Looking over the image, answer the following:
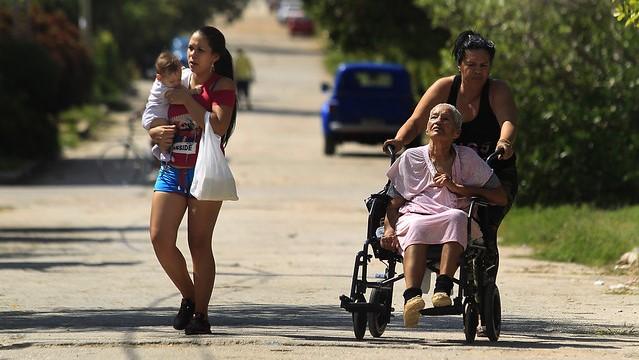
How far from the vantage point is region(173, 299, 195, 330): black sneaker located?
10.1 m

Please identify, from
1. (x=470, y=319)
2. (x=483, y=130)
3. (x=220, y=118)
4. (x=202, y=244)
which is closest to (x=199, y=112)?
(x=220, y=118)

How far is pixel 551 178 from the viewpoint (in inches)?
792

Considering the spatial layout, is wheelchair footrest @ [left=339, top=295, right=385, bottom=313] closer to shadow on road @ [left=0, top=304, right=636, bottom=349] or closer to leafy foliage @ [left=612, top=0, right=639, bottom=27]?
shadow on road @ [left=0, top=304, right=636, bottom=349]

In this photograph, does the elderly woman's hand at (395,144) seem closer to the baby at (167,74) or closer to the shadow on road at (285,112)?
the baby at (167,74)

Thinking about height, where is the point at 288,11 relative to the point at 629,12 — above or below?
below

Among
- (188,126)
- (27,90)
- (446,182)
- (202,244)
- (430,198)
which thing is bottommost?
(27,90)

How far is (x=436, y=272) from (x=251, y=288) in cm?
411

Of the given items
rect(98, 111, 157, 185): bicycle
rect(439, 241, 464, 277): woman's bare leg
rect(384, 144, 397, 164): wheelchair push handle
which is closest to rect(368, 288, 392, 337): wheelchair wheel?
rect(439, 241, 464, 277): woman's bare leg

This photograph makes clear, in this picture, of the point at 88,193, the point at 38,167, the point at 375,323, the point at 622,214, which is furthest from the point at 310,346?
the point at 38,167

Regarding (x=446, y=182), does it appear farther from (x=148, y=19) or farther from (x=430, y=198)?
(x=148, y=19)

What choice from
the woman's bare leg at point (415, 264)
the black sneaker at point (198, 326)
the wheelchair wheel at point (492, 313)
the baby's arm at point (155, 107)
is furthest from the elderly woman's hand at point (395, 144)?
the black sneaker at point (198, 326)

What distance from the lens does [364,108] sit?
113ft

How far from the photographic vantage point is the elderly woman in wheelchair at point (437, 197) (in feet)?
30.9

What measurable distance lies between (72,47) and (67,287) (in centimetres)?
2957
